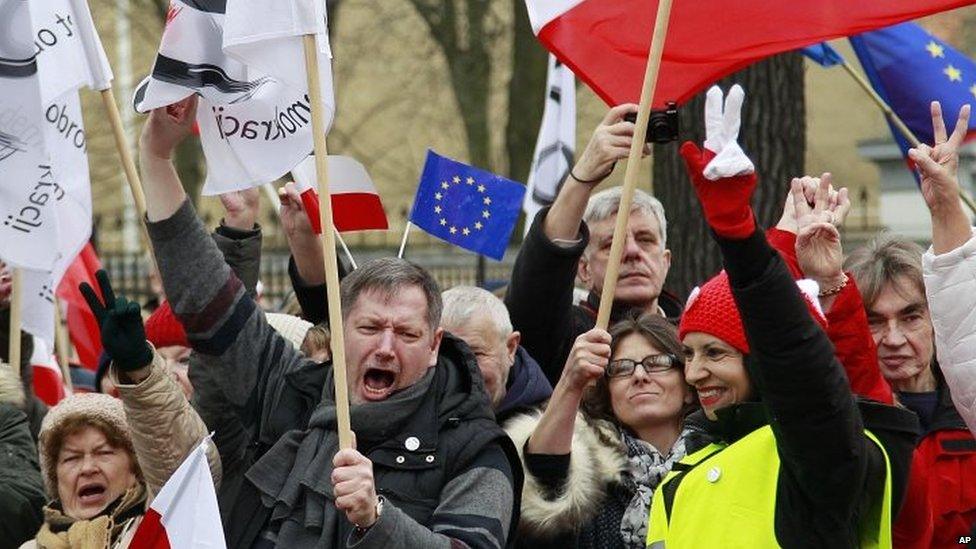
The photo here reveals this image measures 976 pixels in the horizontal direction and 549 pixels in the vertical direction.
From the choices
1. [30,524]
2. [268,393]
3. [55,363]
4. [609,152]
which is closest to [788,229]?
[609,152]

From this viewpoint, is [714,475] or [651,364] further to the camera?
[651,364]

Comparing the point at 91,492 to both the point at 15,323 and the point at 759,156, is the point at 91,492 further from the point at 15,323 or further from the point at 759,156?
the point at 759,156

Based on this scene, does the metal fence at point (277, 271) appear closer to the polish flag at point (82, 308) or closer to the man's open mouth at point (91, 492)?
the polish flag at point (82, 308)

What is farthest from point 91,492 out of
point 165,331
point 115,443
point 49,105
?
point 49,105

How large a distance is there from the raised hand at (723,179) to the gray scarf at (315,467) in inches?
36.3

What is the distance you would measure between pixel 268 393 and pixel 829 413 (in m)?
1.47

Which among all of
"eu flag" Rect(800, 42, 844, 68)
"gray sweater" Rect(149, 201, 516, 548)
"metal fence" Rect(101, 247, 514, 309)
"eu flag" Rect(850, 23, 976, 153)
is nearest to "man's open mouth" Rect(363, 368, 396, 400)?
"gray sweater" Rect(149, 201, 516, 548)

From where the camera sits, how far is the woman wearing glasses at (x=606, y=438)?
15.6 ft

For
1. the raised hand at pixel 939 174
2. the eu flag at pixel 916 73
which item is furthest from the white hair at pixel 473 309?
the eu flag at pixel 916 73

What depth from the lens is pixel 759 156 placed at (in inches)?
343

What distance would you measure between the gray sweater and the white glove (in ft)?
3.26

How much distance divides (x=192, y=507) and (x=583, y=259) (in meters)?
2.23

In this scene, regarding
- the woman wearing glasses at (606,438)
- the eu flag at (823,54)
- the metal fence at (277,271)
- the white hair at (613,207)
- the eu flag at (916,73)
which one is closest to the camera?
the woman wearing glasses at (606,438)

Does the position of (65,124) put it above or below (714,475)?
above
